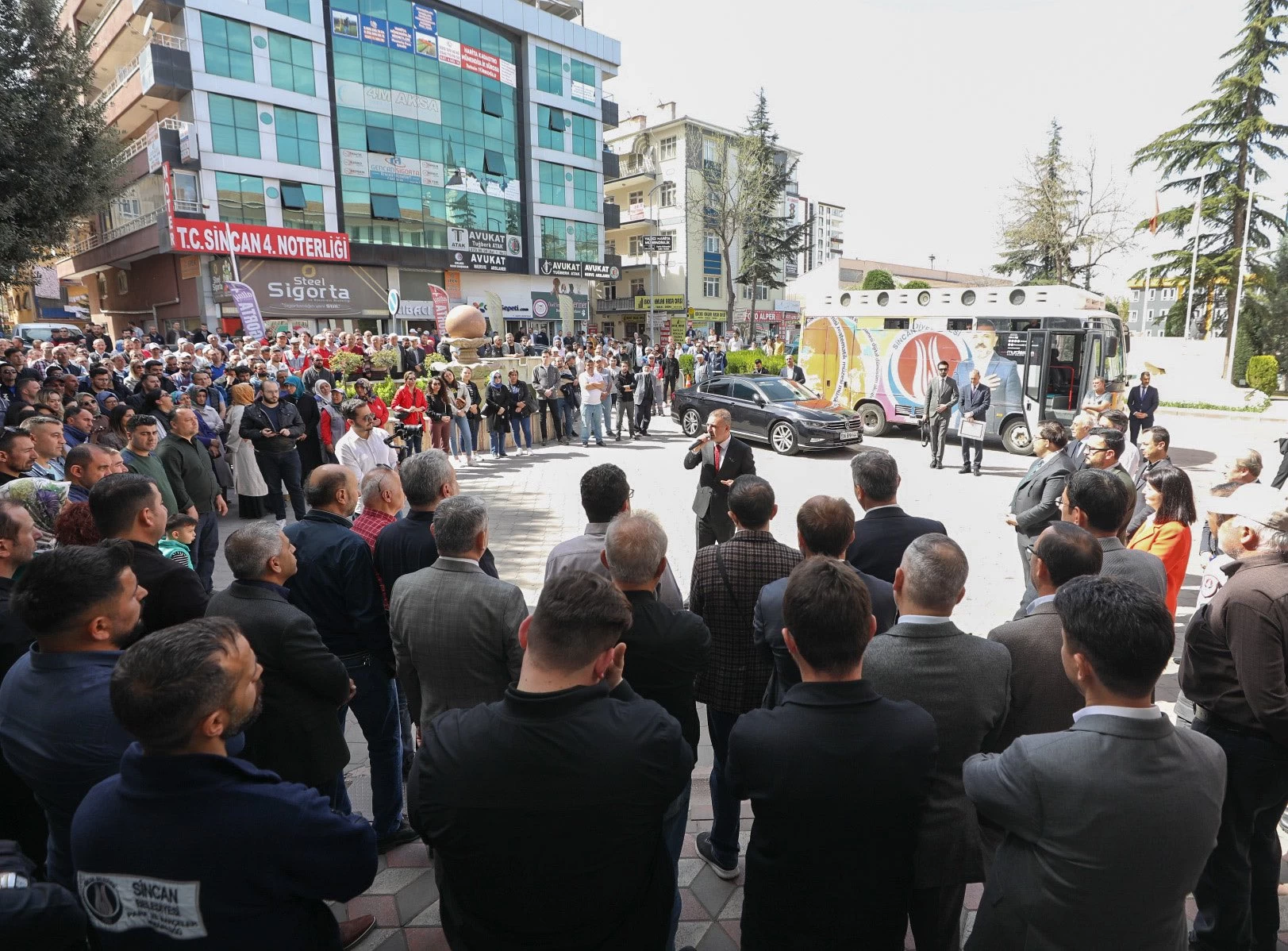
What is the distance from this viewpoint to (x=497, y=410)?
47.1ft

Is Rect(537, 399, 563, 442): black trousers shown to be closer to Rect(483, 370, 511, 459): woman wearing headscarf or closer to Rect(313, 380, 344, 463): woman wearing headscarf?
Rect(483, 370, 511, 459): woman wearing headscarf

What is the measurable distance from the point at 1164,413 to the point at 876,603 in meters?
22.4

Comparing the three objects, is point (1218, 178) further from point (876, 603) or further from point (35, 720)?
point (35, 720)

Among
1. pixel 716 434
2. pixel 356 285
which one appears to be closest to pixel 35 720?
pixel 716 434

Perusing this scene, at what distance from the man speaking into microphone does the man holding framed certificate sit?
7238 millimetres

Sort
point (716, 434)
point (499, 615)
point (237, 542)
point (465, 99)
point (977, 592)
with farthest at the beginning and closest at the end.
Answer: point (465, 99), point (977, 592), point (716, 434), point (499, 615), point (237, 542)

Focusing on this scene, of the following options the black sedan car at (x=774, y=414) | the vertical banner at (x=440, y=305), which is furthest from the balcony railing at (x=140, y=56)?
the black sedan car at (x=774, y=414)


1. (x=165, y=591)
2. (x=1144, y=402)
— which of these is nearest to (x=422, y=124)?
(x=1144, y=402)

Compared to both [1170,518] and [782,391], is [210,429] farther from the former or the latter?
[782,391]

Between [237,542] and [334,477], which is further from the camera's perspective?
[334,477]

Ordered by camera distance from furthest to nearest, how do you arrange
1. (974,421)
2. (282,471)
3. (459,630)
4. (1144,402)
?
(1144,402) → (974,421) → (282,471) → (459,630)

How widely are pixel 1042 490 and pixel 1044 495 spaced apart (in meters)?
0.05

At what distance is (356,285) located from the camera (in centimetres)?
3353

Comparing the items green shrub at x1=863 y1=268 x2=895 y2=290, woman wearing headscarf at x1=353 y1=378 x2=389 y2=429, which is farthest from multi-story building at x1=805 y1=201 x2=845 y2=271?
woman wearing headscarf at x1=353 y1=378 x2=389 y2=429
